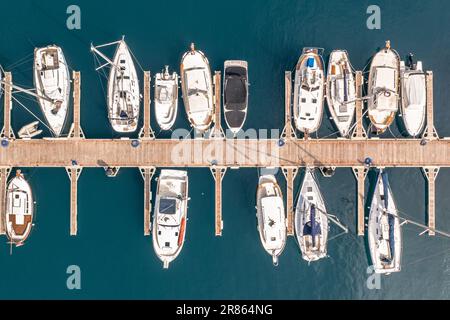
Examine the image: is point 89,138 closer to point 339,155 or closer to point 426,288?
point 339,155

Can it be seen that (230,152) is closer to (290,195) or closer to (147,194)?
(290,195)

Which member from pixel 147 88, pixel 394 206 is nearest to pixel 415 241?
pixel 394 206

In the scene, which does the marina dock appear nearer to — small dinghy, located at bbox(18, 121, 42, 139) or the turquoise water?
small dinghy, located at bbox(18, 121, 42, 139)

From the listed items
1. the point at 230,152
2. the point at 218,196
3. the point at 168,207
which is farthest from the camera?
the point at 218,196

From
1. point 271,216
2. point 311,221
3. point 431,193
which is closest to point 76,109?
point 271,216

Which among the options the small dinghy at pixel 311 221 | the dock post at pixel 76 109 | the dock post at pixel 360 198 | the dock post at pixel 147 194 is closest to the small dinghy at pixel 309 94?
the small dinghy at pixel 311 221

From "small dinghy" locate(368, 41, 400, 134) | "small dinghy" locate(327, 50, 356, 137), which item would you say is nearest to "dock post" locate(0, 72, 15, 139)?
"small dinghy" locate(327, 50, 356, 137)

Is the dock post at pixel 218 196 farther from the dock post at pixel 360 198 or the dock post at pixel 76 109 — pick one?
the dock post at pixel 76 109
